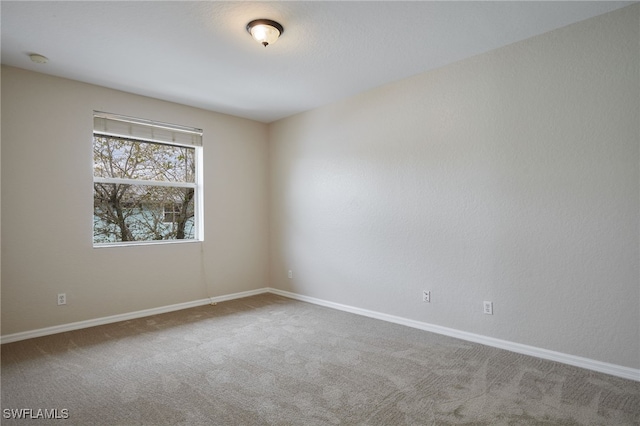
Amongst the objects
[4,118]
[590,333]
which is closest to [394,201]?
[590,333]

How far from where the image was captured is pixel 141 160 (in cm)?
420

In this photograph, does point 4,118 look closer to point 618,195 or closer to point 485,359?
point 485,359

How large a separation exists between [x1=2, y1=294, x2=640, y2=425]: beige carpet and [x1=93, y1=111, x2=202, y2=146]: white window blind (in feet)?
7.04

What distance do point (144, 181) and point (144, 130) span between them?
23.7 inches

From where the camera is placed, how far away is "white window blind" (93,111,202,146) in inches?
149

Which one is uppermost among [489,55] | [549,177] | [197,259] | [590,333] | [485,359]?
[489,55]

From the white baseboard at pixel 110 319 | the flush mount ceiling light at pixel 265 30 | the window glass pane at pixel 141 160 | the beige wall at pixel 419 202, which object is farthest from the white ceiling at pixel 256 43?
the white baseboard at pixel 110 319

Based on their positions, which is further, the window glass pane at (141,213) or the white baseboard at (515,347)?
the window glass pane at (141,213)

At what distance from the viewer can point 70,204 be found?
3.54m

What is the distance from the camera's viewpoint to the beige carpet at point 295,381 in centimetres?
198

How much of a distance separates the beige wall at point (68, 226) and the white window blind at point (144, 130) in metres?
0.07

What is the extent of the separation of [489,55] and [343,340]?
2877 mm
